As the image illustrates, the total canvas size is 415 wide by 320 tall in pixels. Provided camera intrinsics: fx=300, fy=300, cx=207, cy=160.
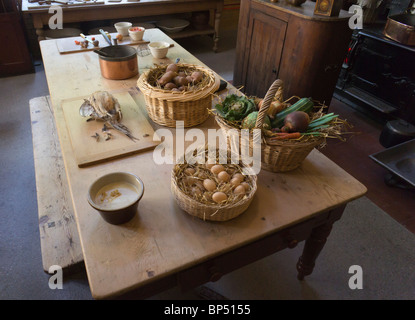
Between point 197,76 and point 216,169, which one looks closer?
point 216,169

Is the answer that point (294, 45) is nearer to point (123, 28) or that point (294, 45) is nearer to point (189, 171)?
point (123, 28)

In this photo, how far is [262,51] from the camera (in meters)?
2.52

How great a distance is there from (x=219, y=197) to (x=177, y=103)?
0.49 m

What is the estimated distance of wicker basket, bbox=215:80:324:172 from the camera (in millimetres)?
920

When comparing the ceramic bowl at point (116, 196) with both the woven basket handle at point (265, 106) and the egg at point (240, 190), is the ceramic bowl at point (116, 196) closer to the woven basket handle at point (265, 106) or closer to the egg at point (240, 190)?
→ the egg at point (240, 190)

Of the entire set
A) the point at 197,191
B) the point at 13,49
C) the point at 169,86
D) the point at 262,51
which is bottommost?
the point at 13,49

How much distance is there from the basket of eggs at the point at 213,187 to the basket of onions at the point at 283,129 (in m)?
0.10

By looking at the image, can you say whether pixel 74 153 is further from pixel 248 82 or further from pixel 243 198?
pixel 248 82

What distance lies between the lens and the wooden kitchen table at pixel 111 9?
304 cm

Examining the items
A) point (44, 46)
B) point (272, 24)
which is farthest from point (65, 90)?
point (272, 24)

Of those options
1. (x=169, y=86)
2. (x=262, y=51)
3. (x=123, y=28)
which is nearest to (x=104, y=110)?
(x=169, y=86)

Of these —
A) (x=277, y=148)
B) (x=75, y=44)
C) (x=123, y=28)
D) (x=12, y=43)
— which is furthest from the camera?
(x=12, y=43)

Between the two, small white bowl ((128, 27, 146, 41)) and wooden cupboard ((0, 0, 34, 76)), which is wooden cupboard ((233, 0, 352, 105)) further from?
wooden cupboard ((0, 0, 34, 76))

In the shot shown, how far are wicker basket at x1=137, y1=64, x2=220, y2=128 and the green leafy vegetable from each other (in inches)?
5.9
